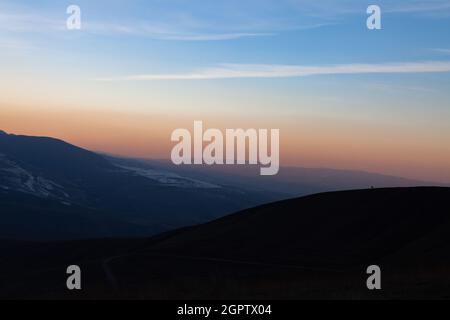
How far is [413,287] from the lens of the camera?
27.2 meters

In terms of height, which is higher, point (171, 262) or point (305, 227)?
point (305, 227)

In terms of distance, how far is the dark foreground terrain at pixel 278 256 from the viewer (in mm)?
32031

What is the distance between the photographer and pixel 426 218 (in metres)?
70.7

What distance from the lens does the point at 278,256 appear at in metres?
61.8

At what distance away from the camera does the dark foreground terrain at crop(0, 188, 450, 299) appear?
32031mm

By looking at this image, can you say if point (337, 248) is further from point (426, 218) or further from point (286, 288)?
point (286, 288)
